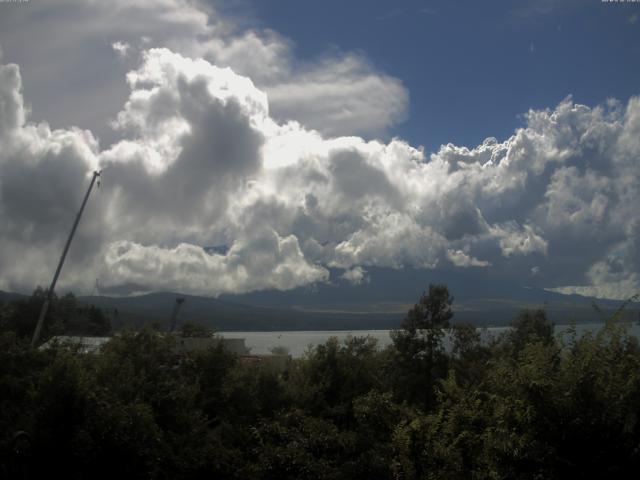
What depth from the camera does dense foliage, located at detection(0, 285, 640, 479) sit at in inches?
380

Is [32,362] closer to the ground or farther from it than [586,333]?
closer to the ground

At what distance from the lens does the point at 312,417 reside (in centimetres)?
1853

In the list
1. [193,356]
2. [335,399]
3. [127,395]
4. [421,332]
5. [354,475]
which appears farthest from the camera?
[421,332]

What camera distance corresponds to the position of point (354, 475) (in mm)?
14750

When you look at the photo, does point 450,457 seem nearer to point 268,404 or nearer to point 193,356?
point 268,404

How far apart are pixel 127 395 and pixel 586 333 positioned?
12.5m

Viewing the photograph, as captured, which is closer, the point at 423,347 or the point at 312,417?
the point at 312,417

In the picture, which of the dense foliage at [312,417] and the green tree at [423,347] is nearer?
the dense foliage at [312,417]

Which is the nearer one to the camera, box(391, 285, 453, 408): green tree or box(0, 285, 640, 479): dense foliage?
box(0, 285, 640, 479): dense foliage

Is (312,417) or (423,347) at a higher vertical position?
(423,347)

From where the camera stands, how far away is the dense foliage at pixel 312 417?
31.7 ft

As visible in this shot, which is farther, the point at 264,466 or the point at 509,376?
the point at 264,466

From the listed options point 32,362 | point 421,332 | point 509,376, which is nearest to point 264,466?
point 509,376

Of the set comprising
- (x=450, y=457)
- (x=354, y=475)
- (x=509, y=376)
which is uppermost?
(x=509, y=376)
